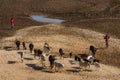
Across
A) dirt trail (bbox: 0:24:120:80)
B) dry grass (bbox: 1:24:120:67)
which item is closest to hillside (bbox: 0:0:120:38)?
dry grass (bbox: 1:24:120:67)

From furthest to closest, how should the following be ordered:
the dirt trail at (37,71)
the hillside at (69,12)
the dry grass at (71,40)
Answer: the hillside at (69,12), the dry grass at (71,40), the dirt trail at (37,71)

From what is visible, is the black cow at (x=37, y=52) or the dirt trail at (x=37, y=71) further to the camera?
the black cow at (x=37, y=52)

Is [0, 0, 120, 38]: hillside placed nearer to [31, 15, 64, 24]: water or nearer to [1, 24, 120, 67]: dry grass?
[31, 15, 64, 24]: water

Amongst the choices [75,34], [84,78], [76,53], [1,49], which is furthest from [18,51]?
[75,34]

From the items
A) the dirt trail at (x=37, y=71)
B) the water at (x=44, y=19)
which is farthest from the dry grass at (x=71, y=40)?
the water at (x=44, y=19)

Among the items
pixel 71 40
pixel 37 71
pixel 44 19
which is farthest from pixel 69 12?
pixel 37 71

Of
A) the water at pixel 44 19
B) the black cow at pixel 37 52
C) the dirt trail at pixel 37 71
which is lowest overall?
the dirt trail at pixel 37 71

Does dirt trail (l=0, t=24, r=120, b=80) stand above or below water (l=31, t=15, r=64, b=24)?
below

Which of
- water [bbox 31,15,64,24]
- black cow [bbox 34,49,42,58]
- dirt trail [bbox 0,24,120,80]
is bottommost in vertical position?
dirt trail [bbox 0,24,120,80]

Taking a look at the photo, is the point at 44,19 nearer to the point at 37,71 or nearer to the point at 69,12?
the point at 69,12

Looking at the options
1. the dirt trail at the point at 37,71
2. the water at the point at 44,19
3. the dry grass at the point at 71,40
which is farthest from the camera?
the water at the point at 44,19

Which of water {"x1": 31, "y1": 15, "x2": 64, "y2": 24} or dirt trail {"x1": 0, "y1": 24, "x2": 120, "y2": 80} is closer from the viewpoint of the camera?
dirt trail {"x1": 0, "y1": 24, "x2": 120, "y2": 80}

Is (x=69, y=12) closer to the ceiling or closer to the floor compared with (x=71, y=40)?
closer to the ceiling

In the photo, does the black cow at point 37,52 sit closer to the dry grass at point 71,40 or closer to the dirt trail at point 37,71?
the dirt trail at point 37,71
